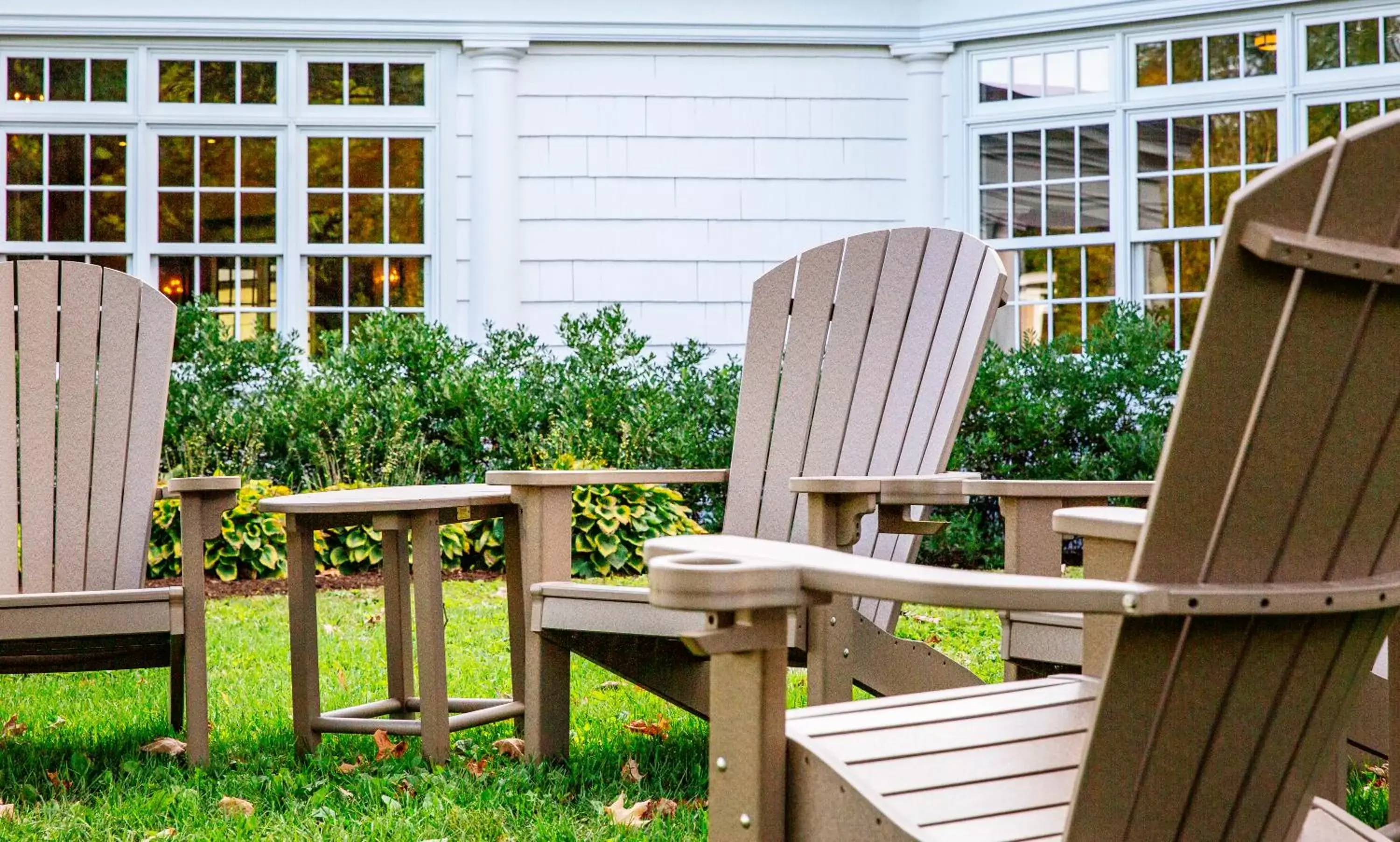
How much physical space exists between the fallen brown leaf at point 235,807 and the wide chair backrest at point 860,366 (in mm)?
1310

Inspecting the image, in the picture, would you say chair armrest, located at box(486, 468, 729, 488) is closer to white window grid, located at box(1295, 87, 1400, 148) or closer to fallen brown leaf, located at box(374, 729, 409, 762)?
fallen brown leaf, located at box(374, 729, 409, 762)

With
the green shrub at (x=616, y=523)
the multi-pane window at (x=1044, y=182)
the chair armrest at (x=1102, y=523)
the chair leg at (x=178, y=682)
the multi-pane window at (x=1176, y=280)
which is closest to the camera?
the chair armrest at (x=1102, y=523)

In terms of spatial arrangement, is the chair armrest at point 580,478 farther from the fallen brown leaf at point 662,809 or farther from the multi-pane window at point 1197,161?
the multi-pane window at point 1197,161

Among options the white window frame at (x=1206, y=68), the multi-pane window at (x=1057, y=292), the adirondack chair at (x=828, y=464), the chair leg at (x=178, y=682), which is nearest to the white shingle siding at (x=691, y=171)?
the multi-pane window at (x=1057, y=292)

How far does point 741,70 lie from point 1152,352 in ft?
9.14

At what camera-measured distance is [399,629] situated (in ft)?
11.4

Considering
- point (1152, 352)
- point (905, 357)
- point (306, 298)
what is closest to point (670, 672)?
point (905, 357)

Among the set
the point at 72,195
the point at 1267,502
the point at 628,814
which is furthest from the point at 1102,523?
the point at 72,195

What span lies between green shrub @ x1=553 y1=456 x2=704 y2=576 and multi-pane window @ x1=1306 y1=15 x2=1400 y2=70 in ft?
13.4

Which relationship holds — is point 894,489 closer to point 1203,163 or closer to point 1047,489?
point 1047,489

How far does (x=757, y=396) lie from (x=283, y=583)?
3.31 metres

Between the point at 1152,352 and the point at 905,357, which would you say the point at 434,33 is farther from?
the point at 905,357

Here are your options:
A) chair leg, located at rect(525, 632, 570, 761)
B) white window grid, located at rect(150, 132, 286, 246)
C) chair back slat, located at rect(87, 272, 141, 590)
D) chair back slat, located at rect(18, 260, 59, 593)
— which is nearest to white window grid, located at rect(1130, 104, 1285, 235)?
white window grid, located at rect(150, 132, 286, 246)

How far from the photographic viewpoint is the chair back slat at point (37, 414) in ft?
11.5
